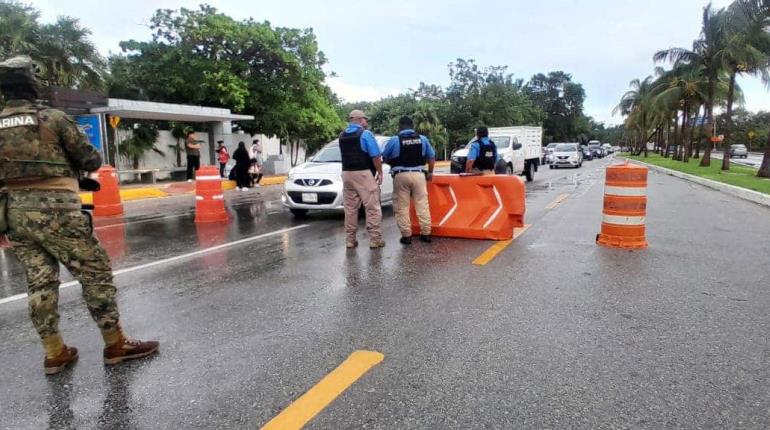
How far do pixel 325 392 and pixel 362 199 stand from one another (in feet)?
13.8

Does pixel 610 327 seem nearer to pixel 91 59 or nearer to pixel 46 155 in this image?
pixel 46 155

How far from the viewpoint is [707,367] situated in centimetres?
331

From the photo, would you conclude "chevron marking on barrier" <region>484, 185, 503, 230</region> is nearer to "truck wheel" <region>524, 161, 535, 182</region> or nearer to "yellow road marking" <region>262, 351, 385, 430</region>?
"yellow road marking" <region>262, 351, 385, 430</region>

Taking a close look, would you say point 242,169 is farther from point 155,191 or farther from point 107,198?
point 107,198

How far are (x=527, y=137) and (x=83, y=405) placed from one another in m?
20.6

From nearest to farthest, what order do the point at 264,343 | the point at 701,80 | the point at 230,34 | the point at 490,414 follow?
1. the point at 490,414
2. the point at 264,343
3. the point at 230,34
4. the point at 701,80

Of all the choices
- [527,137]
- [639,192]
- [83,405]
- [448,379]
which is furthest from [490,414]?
[527,137]

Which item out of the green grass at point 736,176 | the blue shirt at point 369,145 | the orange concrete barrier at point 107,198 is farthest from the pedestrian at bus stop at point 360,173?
the green grass at point 736,176

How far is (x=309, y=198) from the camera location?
985 cm

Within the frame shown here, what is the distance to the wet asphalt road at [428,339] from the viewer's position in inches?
112

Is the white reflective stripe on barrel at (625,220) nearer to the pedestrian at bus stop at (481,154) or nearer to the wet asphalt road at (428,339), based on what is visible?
the wet asphalt road at (428,339)

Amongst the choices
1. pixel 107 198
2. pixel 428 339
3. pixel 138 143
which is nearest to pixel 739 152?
pixel 138 143

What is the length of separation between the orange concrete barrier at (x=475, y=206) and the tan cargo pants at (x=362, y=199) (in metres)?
1.03

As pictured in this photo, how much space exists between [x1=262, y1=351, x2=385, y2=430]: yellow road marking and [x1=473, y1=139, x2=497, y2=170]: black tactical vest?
238 inches
